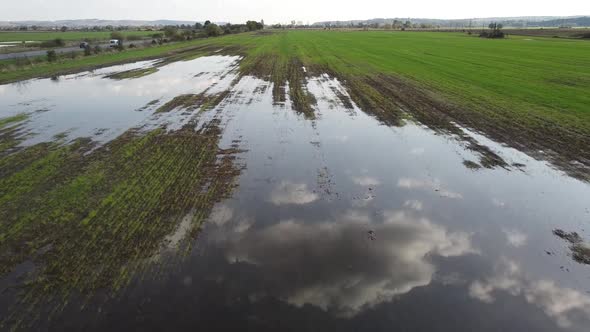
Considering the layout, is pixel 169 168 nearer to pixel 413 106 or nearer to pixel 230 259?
pixel 230 259

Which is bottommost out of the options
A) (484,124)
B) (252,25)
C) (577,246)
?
(577,246)

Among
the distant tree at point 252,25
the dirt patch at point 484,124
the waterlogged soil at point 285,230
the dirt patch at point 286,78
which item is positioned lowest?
the waterlogged soil at point 285,230

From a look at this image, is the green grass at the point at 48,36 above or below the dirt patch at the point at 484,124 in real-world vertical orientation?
above

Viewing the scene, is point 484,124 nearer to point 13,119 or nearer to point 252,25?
point 13,119

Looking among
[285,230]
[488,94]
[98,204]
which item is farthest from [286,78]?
[285,230]

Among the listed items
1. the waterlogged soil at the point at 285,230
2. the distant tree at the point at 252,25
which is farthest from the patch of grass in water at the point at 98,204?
the distant tree at the point at 252,25

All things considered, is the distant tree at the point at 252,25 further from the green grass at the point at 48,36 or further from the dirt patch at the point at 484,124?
the dirt patch at the point at 484,124

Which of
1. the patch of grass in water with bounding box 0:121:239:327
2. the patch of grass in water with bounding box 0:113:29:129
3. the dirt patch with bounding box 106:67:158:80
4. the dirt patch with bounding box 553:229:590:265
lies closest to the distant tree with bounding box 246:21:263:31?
the dirt patch with bounding box 106:67:158:80
